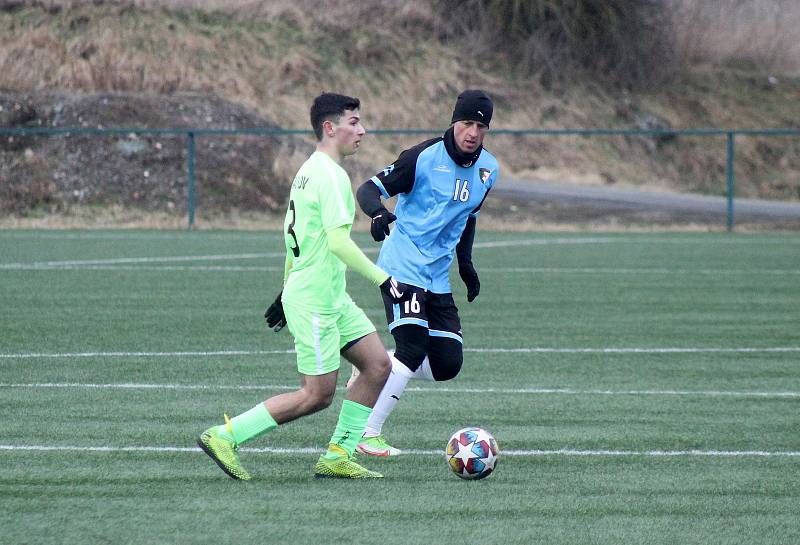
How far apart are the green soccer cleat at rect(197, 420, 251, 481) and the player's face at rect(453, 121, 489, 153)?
2.18m

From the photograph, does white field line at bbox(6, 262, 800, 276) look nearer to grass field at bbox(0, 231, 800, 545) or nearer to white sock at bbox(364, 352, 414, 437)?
grass field at bbox(0, 231, 800, 545)

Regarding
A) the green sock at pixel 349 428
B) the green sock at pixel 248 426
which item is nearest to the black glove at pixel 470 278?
the green sock at pixel 349 428

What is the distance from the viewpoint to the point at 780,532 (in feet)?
17.6

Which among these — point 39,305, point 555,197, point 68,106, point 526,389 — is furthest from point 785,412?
point 68,106

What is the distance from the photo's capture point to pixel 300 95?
37000 millimetres

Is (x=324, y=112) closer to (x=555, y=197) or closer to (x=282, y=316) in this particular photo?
(x=282, y=316)

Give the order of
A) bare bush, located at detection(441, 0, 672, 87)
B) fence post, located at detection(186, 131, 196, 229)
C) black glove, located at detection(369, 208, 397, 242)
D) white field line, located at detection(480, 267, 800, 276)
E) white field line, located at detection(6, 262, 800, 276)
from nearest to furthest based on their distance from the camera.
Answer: black glove, located at detection(369, 208, 397, 242) < white field line, located at detection(6, 262, 800, 276) < white field line, located at detection(480, 267, 800, 276) < fence post, located at detection(186, 131, 196, 229) < bare bush, located at detection(441, 0, 672, 87)

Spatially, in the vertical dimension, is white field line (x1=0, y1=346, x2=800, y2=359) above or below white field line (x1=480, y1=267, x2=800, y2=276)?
above

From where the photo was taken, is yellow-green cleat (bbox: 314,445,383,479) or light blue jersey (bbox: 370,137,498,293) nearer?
yellow-green cleat (bbox: 314,445,383,479)

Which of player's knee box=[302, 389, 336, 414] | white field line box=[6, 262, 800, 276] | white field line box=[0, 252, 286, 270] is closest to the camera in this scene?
player's knee box=[302, 389, 336, 414]

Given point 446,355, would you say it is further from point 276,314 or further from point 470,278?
point 276,314

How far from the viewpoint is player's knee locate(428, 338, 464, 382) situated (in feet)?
24.8

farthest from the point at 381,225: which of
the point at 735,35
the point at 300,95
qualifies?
the point at 735,35

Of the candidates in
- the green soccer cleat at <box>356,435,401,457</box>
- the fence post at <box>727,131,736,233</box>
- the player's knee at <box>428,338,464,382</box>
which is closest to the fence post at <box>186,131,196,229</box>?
the fence post at <box>727,131,736,233</box>
